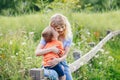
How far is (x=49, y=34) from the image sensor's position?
6.73m

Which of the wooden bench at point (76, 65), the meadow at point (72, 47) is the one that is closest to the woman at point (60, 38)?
the wooden bench at point (76, 65)

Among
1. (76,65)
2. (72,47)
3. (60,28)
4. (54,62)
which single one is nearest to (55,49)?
(54,62)

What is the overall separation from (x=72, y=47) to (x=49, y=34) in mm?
3844

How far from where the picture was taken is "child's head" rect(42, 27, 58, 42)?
22.1 feet

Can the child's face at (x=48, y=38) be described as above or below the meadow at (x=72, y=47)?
above

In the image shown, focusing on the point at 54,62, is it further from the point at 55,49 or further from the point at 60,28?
the point at 60,28

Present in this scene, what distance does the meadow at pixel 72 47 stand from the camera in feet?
25.5

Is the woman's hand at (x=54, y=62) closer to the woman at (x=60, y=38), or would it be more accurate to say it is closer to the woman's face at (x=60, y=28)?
Result: the woman at (x=60, y=38)

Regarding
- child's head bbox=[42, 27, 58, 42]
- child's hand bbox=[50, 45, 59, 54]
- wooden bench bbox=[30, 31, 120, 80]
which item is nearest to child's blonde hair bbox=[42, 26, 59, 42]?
child's head bbox=[42, 27, 58, 42]

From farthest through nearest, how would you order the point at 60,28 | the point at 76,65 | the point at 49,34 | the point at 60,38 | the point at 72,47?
the point at 72,47 → the point at 76,65 → the point at 60,38 → the point at 60,28 → the point at 49,34

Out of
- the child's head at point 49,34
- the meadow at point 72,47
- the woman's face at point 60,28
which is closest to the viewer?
the child's head at point 49,34

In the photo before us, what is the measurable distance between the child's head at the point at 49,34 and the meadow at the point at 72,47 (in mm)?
686

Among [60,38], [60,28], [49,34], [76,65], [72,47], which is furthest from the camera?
[72,47]

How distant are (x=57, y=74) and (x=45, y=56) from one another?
32 cm
